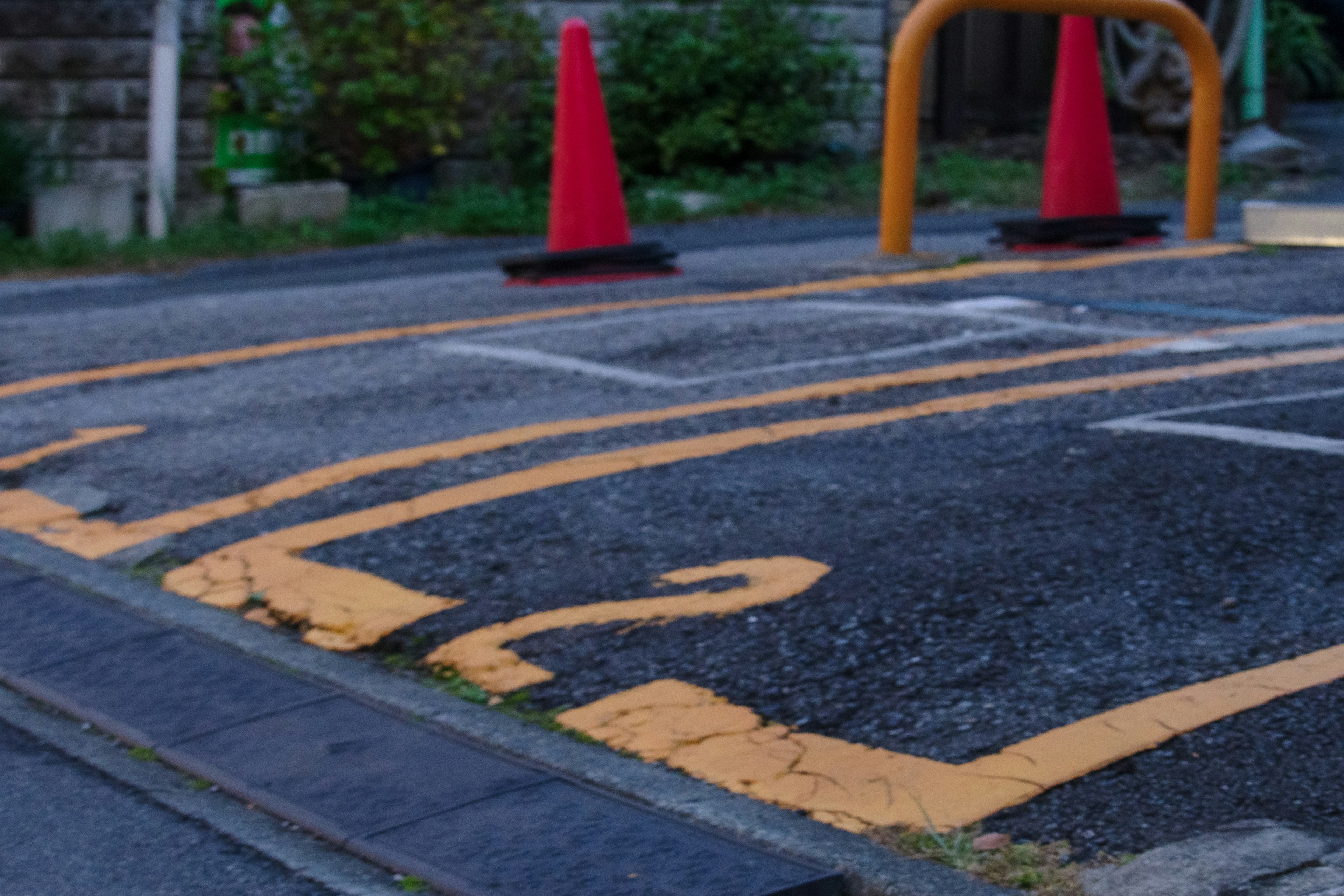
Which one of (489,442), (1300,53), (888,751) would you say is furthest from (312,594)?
(1300,53)

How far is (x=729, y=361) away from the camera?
534 cm

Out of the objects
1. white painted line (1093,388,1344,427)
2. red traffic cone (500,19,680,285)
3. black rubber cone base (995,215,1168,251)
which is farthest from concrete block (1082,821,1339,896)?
black rubber cone base (995,215,1168,251)

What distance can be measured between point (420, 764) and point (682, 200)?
9.17 metres

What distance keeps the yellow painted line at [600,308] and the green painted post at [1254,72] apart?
7.01 m

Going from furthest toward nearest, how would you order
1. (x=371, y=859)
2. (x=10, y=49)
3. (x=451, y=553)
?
(x=10, y=49)
(x=451, y=553)
(x=371, y=859)

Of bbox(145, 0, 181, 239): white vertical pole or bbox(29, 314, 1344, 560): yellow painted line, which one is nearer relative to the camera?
bbox(29, 314, 1344, 560): yellow painted line

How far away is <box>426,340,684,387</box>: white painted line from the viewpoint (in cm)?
511

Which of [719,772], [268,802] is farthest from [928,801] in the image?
[268,802]

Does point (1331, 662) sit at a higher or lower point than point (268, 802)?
higher

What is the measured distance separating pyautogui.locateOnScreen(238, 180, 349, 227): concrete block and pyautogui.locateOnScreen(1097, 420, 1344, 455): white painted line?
7610mm

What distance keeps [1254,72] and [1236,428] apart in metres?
11.3

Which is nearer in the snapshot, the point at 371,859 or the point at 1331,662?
the point at 371,859

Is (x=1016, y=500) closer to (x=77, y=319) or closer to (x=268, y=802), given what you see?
(x=268, y=802)

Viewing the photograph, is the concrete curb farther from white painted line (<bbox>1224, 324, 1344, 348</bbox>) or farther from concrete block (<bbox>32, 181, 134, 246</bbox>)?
concrete block (<bbox>32, 181, 134, 246</bbox>)
